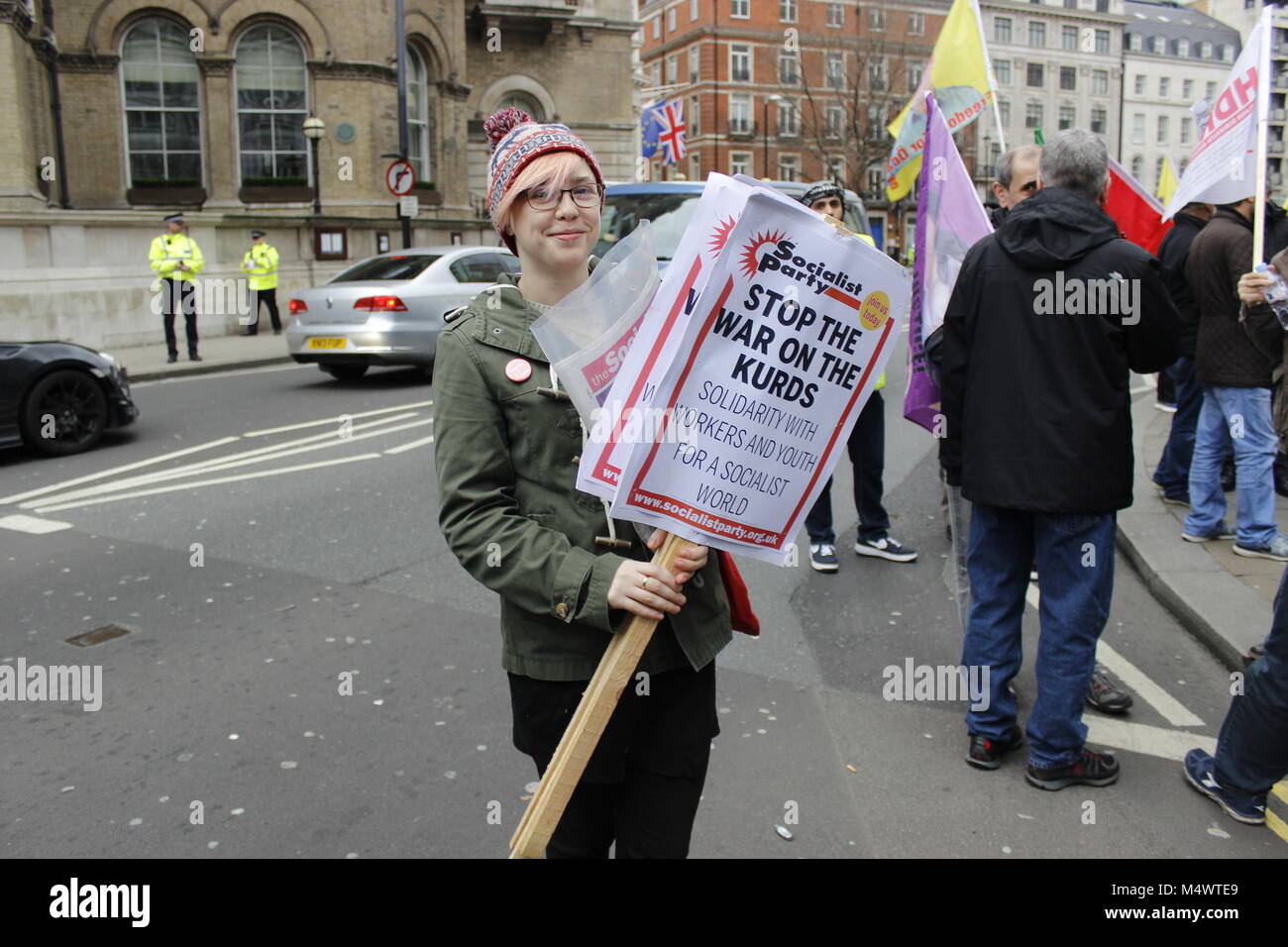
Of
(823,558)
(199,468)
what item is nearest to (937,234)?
(823,558)

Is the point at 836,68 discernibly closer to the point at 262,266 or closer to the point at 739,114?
the point at 739,114

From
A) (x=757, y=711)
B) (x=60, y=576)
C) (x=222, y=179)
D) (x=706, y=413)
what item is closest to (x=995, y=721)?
(x=757, y=711)

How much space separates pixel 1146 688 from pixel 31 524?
6.51 m

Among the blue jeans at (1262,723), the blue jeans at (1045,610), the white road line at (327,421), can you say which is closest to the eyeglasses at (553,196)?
Answer: the blue jeans at (1045,610)

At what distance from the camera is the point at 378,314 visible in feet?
42.2

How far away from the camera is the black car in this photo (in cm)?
895

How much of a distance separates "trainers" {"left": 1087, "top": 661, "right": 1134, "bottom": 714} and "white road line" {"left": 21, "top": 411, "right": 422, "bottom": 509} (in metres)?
6.69

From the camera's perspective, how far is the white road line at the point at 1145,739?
12.6 ft

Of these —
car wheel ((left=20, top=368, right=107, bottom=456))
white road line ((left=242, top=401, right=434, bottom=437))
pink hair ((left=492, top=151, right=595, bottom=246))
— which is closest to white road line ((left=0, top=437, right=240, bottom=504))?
white road line ((left=242, top=401, right=434, bottom=437))

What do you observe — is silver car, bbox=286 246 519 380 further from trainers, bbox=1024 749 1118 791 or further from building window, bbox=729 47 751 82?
building window, bbox=729 47 751 82

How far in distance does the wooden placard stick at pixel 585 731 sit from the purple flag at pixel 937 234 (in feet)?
8.74

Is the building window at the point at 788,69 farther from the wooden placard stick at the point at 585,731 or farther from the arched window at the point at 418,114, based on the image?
the wooden placard stick at the point at 585,731

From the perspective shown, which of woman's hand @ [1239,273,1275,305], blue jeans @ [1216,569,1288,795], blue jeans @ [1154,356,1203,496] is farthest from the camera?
blue jeans @ [1154,356,1203,496]
